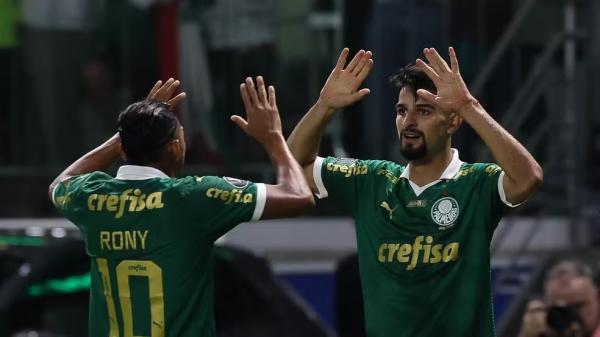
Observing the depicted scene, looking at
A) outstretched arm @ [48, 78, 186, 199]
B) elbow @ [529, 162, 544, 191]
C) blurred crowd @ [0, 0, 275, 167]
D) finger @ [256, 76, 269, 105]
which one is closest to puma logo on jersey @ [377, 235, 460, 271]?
elbow @ [529, 162, 544, 191]

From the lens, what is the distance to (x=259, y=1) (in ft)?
44.2

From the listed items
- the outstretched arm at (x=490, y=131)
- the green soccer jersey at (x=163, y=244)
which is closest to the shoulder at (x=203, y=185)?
the green soccer jersey at (x=163, y=244)

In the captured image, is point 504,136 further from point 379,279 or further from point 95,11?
point 95,11

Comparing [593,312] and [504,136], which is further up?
[504,136]

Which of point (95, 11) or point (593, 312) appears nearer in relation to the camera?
point (593, 312)

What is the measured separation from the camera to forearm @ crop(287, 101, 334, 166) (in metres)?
7.60

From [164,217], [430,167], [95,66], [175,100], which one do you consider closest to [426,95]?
[430,167]

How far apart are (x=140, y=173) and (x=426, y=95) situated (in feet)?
3.74

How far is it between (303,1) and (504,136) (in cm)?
662

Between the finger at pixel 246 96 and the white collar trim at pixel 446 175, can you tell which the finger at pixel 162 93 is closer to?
the finger at pixel 246 96

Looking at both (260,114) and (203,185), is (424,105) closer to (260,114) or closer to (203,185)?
(260,114)

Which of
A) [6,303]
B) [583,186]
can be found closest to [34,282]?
[6,303]

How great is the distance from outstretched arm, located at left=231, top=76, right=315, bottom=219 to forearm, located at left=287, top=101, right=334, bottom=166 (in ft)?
2.03

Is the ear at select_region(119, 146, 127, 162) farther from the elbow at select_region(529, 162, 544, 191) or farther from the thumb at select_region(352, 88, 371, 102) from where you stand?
the elbow at select_region(529, 162, 544, 191)
